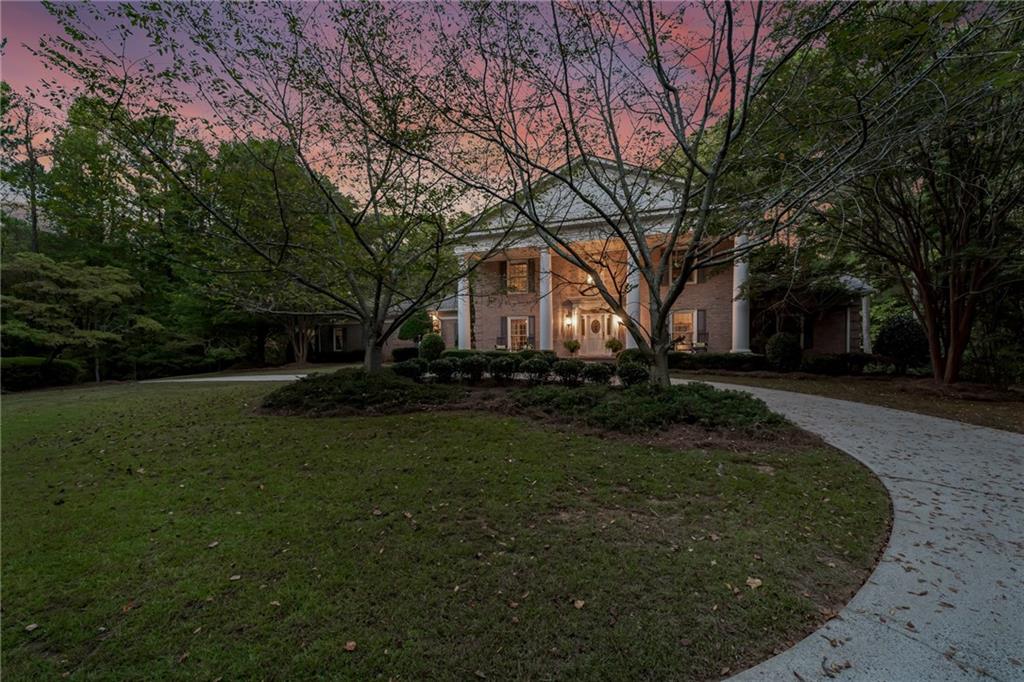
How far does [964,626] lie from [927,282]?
484 inches

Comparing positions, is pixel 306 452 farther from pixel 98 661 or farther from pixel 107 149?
pixel 107 149

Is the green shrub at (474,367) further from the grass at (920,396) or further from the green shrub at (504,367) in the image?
the grass at (920,396)

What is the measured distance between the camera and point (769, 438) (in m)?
5.72

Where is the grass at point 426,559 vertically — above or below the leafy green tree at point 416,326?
below

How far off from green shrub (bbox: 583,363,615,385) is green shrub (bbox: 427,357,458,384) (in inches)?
131

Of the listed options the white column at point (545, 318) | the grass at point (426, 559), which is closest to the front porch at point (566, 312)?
the white column at point (545, 318)

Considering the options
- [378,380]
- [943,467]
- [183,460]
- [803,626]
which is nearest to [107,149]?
[183,460]

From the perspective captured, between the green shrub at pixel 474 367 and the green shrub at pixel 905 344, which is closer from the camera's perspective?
the green shrub at pixel 474 367

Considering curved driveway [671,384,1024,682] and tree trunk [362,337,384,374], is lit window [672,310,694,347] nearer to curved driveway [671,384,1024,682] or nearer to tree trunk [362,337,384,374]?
curved driveway [671,384,1024,682]

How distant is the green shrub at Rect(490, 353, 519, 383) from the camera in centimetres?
1027

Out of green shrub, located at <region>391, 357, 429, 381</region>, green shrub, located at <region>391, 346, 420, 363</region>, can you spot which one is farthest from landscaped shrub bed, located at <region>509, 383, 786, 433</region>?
green shrub, located at <region>391, 346, 420, 363</region>

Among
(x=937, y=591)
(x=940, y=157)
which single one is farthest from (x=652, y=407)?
(x=940, y=157)

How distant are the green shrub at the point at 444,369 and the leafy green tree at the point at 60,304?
461 inches

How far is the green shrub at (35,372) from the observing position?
13.0m
